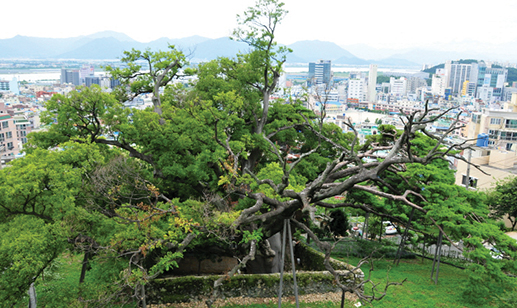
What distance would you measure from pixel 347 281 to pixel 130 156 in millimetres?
10750

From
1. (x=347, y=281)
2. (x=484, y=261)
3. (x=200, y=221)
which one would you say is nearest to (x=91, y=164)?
(x=200, y=221)

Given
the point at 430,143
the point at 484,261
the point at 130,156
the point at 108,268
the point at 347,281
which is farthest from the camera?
the point at 430,143

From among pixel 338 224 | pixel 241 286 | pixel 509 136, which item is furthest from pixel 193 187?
pixel 509 136

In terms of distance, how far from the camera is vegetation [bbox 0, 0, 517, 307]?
11.9 meters

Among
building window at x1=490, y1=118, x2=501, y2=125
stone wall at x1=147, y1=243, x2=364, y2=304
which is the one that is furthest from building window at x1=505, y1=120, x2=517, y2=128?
stone wall at x1=147, y1=243, x2=364, y2=304

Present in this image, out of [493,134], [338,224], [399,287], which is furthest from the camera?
[493,134]

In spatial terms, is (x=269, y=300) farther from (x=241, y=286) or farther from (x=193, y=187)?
(x=193, y=187)

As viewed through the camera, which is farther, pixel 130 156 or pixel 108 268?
pixel 130 156

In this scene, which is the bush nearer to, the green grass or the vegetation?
the vegetation

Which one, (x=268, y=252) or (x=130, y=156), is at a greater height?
(x=130, y=156)

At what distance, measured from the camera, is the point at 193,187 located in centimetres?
1839

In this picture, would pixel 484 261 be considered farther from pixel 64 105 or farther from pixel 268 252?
pixel 64 105

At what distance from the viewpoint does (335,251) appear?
22.0 m

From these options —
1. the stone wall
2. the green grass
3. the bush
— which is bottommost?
the bush
